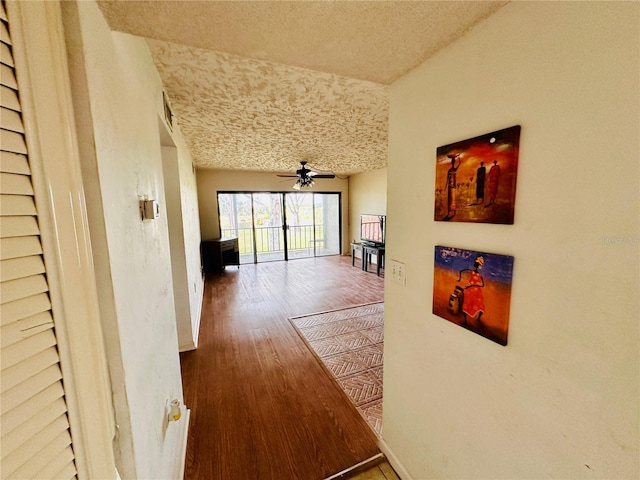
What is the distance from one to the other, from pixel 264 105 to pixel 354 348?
97.1 inches

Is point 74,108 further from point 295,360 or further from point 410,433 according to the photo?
point 295,360

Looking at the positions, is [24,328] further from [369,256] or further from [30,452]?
[369,256]

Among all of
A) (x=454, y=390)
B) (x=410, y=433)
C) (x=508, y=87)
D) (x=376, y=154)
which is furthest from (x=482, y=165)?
(x=376, y=154)

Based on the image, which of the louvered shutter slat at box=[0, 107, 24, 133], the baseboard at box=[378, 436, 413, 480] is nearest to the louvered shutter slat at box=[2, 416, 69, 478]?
the louvered shutter slat at box=[0, 107, 24, 133]

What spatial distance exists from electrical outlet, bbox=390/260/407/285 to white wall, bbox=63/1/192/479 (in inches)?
46.2

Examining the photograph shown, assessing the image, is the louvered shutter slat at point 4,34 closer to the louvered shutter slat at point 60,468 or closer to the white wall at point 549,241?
the louvered shutter slat at point 60,468

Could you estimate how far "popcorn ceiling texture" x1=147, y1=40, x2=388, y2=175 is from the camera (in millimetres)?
1542

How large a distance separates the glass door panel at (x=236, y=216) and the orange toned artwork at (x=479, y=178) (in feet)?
19.3

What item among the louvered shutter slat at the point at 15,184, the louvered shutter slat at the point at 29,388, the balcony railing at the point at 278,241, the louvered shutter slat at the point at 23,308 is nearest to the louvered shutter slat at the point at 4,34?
the louvered shutter slat at the point at 15,184

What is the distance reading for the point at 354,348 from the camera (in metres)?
2.67

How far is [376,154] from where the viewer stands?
14.0 ft

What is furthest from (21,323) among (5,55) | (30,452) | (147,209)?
(147,209)

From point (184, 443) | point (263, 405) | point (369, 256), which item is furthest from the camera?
point (369, 256)

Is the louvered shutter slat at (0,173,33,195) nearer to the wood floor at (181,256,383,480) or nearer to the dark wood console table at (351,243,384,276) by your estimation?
the wood floor at (181,256,383,480)
